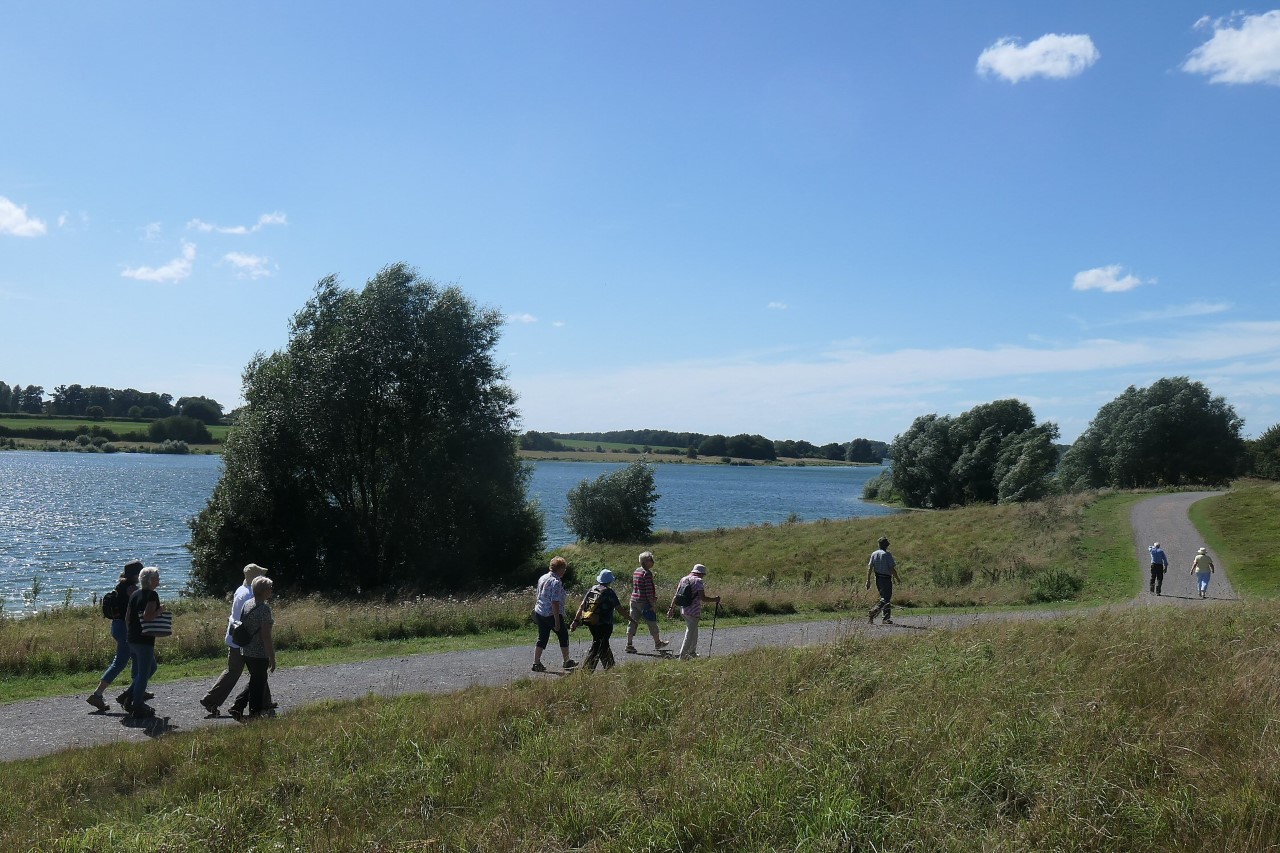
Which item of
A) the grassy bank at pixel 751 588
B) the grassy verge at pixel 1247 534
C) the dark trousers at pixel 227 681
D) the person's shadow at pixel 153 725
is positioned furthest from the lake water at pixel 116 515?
the grassy verge at pixel 1247 534

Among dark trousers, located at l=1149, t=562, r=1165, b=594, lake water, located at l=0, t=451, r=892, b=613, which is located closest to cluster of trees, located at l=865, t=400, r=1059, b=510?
lake water, located at l=0, t=451, r=892, b=613

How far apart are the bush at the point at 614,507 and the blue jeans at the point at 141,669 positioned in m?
47.1

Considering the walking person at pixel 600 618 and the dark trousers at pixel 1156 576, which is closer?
the walking person at pixel 600 618

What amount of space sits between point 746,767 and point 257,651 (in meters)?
6.00

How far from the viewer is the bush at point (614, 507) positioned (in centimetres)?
5762

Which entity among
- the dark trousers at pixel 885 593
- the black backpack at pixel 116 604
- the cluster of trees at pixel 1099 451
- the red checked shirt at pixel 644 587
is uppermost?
the cluster of trees at pixel 1099 451

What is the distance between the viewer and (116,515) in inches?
2074

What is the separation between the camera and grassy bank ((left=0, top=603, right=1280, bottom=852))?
5477mm

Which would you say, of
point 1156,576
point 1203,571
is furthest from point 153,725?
point 1203,571

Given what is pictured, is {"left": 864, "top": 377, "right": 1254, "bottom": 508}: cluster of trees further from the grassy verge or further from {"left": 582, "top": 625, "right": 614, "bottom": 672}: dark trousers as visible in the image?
{"left": 582, "top": 625, "right": 614, "bottom": 672}: dark trousers

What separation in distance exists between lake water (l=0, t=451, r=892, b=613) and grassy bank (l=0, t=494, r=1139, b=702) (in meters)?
8.64

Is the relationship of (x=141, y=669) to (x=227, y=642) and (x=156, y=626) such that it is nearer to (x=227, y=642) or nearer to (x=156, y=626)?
(x=156, y=626)

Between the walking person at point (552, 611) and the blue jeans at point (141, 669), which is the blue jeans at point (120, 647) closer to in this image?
the blue jeans at point (141, 669)

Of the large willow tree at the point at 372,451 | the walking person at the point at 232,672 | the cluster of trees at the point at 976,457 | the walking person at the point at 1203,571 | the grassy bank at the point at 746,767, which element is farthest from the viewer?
the cluster of trees at the point at 976,457
